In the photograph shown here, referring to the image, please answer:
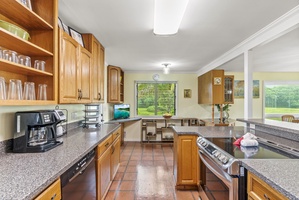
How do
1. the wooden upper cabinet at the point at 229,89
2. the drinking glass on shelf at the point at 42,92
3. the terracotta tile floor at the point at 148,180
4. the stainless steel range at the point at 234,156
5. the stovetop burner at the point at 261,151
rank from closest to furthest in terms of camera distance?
the stainless steel range at the point at 234,156, the stovetop burner at the point at 261,151, the drinking glass on shelf at the point at 42,92, the terracotta tile floor at the point at 148,180, the wooden upper cabinet at the point at 229,89

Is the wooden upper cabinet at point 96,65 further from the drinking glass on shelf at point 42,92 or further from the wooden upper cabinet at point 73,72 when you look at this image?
the drinking glass on shelf at point 42,92

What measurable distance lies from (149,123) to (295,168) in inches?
187

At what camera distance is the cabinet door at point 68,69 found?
74.9 inches

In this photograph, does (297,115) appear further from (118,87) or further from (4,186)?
(4,186)

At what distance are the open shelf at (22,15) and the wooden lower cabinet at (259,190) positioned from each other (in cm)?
198

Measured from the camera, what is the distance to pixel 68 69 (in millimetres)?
→ 2053

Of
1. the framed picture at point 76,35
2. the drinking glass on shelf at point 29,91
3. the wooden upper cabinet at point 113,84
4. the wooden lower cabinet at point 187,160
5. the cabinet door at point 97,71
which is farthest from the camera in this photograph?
the wooden upper cabinet at point 113,84

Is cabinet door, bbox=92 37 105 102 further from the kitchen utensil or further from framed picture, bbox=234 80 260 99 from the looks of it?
framed picture, bbox=234 80 260 99

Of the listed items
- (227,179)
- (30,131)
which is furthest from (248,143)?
(30,131)

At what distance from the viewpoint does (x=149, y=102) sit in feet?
20.2

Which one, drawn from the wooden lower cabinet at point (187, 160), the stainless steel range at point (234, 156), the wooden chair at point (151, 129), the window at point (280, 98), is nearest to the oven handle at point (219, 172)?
the stainless steel range at point (234, 156)

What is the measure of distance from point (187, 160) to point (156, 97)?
12.0 feet

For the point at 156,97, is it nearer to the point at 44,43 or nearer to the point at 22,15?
the point at 44,43

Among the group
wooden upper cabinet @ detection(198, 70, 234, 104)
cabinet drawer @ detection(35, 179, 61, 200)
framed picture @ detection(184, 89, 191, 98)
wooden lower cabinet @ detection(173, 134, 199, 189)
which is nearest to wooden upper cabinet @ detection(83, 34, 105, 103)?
wooden lower cabinet @ detection(173, 134, 199, 189)
